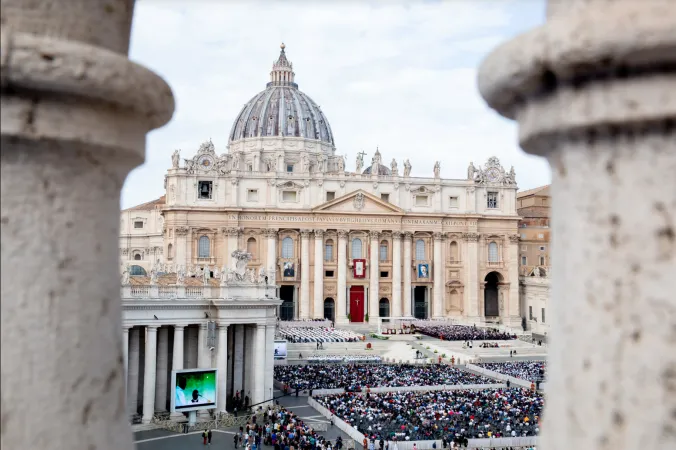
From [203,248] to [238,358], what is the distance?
1451 inches

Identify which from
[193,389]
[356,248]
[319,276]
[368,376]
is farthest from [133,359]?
[356,248]

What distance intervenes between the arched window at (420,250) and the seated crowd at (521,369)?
84.9 ft

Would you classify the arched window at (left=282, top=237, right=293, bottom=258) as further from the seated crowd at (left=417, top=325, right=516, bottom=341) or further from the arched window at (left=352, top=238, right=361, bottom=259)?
→ the seated crowd at (left=417, top=325, right=516, bottom=341)

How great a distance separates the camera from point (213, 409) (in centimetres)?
2458

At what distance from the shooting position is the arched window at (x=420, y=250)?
65.9 m

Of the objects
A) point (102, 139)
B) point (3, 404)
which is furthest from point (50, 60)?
point (3, 404)

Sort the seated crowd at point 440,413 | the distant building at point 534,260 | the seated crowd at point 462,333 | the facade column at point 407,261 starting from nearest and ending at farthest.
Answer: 1. the seated crowd at point 440,413
2. the seated crowd at point 462,333
3. the distant building at point 534,260
4. the facade column at point 407,261

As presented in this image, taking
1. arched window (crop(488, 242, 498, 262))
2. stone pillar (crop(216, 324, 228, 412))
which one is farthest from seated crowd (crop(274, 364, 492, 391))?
arched window (crop(488, 242, 498, 262))

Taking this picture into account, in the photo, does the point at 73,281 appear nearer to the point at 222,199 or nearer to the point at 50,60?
the point at 50,60

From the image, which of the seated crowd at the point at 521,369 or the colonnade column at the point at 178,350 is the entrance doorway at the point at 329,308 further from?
the colonnade column at the point at 178,350

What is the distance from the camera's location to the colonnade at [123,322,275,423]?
23812 mm

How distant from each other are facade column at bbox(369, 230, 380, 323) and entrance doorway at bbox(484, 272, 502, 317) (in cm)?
1145

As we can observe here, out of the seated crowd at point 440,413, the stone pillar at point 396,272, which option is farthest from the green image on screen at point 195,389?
the stone pillar at point 396,272

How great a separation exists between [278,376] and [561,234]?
3285 centimetres
